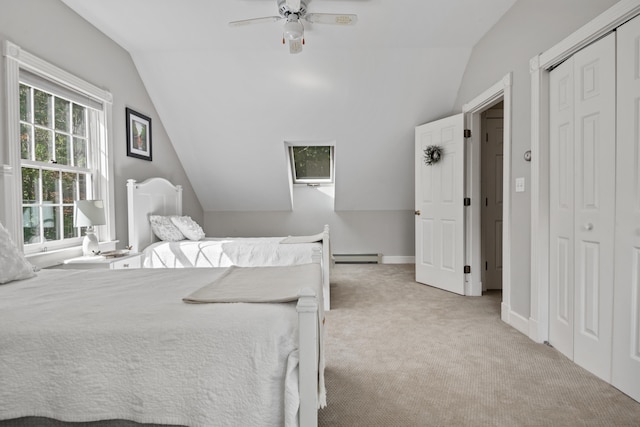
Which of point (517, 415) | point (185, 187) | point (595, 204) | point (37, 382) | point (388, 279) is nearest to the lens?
point (37, 382)

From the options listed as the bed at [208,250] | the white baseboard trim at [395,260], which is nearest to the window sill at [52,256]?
the bed at [208,250]

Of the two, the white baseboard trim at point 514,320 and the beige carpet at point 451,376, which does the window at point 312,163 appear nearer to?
the beige carpet at point 451,376

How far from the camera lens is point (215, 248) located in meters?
3.70

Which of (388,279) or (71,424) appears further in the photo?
(388,279)

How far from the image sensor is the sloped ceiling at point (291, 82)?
123 inches

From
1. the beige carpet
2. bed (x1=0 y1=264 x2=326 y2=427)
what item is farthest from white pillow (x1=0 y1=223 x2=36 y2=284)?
the beige carpet

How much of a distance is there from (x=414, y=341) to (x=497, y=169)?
2.53 meters

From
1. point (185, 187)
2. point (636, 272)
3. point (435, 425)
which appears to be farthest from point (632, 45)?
point (185, 187)

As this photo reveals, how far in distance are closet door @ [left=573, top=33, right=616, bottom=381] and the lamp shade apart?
347 cm

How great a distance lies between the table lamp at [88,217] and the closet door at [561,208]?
3.45 m

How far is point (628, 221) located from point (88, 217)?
3.55m

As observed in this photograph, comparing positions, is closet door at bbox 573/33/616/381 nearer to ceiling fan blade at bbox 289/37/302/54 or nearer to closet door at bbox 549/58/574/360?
closet door at bbox 549/58/574/360

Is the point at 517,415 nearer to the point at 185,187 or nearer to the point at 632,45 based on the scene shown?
the point at 632,45

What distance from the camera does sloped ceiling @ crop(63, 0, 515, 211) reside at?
3.11 metres
